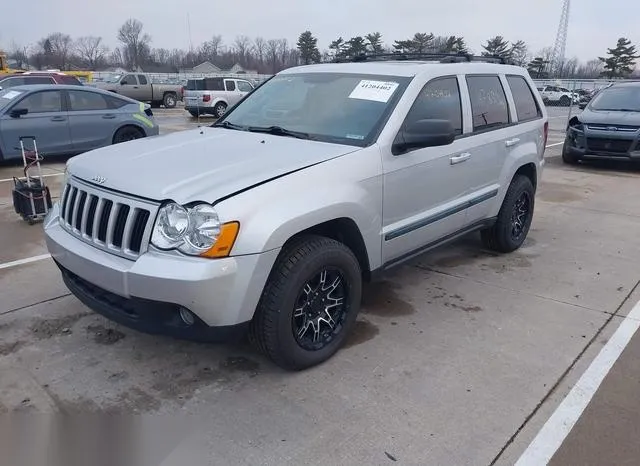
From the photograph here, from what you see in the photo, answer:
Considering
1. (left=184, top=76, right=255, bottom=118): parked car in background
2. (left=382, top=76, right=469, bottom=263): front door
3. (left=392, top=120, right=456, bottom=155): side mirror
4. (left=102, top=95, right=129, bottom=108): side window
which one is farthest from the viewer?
(left=184, top=76, right=255, bottom=118): parked car in background

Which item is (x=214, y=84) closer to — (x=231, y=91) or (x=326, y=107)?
(x=231, y=91)

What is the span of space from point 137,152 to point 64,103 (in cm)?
776

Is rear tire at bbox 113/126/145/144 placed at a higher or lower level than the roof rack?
lower

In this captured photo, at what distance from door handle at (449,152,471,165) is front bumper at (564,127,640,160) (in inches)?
302

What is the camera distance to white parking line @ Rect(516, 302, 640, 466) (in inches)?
106

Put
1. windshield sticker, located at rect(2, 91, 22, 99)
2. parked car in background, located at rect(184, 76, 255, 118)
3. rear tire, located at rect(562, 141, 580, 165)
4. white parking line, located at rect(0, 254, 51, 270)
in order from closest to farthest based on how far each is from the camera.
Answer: white parking line, located at rect(0, 254, 51, 270) → windshield sticker, located at rect(2, 91, 22, 99) → rear tire, located at rect(562, 141, 580, 165) → parked car in background, located at rect(184, 76, 255, 118)

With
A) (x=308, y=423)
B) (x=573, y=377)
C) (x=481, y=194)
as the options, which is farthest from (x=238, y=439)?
(x=481, y=194)

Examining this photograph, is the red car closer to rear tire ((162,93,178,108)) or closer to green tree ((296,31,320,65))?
rear tire ((162,93,178,108))

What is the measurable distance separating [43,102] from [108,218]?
826cm

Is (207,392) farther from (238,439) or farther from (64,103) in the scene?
(64,103)

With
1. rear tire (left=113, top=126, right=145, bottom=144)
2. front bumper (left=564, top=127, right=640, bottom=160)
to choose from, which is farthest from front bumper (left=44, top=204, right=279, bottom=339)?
front bumper (left=564, top=127, right=640, bottom=160)

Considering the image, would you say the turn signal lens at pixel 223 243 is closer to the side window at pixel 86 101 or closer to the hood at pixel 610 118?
the side window at pixel 86 101

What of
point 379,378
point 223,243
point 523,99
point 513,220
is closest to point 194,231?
point 223,243

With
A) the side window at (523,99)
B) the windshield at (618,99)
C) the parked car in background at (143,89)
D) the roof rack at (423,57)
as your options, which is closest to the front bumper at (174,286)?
the roof rack at (423,57)
